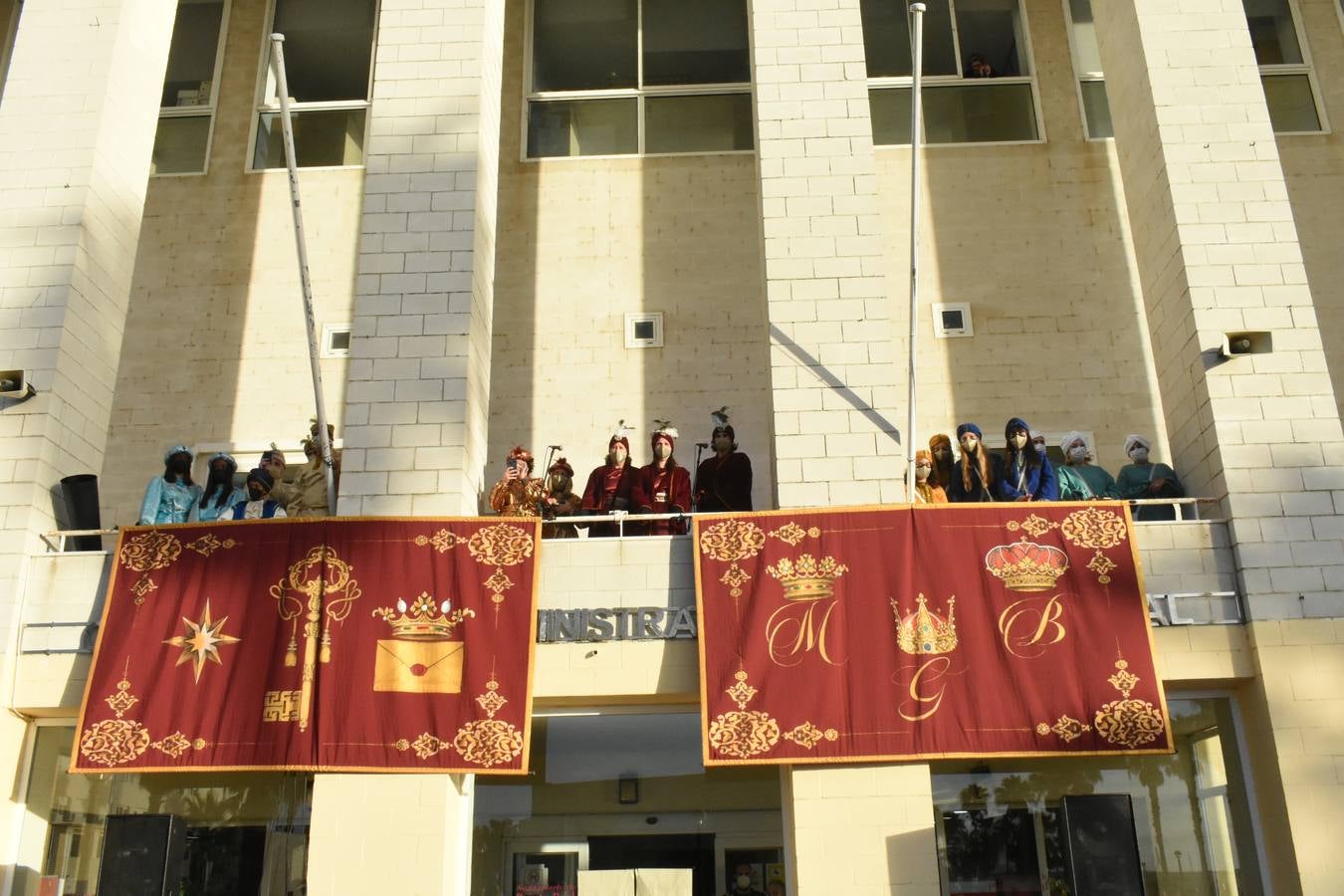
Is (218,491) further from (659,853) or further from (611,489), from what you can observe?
(659,853)

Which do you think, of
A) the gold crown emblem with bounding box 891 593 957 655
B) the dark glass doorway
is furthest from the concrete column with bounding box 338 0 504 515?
the gold crown emblem with bounding box 891 593 957 655

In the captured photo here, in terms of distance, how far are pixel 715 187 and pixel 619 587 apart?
629 cm

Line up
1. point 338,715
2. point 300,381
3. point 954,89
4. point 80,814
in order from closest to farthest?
point 338,715
point 80,814
point 300,381
point 954,89

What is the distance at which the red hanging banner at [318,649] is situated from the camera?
9.31 m

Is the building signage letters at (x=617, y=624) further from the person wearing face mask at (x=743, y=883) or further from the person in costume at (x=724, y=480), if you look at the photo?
the person wearing face mask at (x=743, y=883)

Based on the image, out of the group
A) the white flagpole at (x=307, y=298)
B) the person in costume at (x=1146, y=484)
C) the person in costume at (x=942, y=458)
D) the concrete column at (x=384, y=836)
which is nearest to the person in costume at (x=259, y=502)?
the white flagpole at (x=307, y=298)

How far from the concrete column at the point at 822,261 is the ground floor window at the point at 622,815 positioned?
225 cm

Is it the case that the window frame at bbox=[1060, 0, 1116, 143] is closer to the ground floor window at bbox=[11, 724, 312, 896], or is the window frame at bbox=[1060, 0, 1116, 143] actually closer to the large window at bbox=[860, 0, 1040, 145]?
the large window at bbox=[860, 0, 1040, 145]

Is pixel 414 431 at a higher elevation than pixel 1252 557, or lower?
higher

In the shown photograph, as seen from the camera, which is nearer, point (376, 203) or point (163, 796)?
point (163, 796)

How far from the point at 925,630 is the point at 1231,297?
4018mm

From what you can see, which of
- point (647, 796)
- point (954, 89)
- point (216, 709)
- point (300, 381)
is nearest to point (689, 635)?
point (647, 796)

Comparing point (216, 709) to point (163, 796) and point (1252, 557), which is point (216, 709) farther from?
point (1252, 557)

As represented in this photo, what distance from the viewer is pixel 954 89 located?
15.0m
